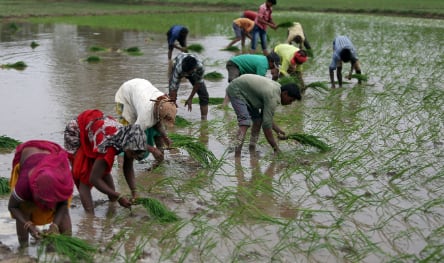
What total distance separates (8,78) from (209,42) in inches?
281

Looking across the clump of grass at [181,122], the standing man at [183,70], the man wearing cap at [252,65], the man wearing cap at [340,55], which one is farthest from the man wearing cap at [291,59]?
the clump of grass at [181,122]

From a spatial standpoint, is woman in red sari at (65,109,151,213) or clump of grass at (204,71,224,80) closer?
woman in red sari at (65,109,151,213)

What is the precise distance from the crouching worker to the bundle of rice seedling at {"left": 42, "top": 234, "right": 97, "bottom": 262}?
7 centimetres

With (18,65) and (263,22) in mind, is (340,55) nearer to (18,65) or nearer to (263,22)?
(263,22)

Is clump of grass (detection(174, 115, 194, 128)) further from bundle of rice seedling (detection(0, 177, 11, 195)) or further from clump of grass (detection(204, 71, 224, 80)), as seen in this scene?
clump of grass (detection(204, 71, 224, 80))

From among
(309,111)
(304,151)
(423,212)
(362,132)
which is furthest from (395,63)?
(423,212)

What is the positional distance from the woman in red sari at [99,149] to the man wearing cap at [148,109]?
0.60 metres

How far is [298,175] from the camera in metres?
5.98

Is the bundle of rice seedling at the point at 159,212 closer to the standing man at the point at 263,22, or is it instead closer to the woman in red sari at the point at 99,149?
the woman in red sari at the point at 99,149

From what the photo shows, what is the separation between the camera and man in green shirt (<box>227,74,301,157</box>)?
243 inches

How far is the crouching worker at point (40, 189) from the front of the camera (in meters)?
3.81

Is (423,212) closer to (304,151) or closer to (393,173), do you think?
(393,173)

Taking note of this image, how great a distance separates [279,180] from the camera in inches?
226

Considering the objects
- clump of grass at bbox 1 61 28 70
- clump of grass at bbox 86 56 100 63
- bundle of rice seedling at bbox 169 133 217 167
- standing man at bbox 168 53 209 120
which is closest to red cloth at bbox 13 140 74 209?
bundle of rice seedling at bbox 169 133 217 167
